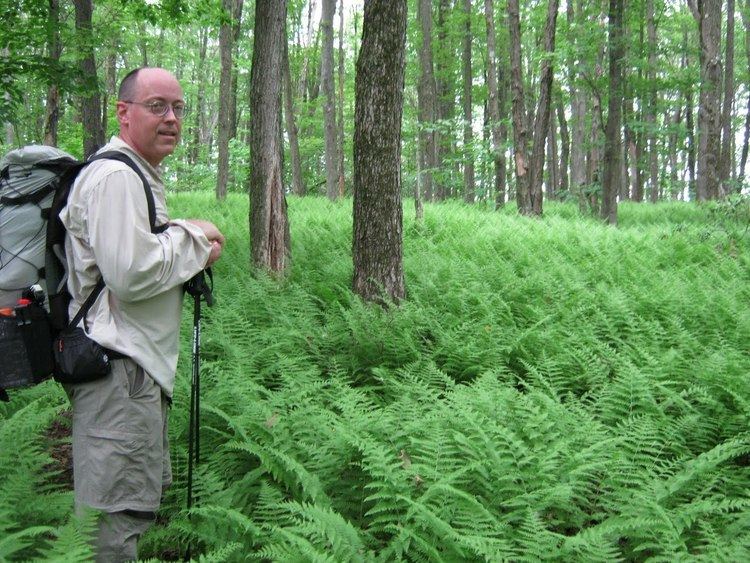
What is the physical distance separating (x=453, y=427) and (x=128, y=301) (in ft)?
7.66

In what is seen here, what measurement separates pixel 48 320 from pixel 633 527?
283 cm

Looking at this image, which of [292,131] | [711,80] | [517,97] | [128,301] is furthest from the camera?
[292,131]

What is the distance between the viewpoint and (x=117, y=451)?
2508 millimetres

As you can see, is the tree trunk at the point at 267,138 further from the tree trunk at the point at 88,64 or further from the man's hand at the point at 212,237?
the man's hand at the point at 212,237

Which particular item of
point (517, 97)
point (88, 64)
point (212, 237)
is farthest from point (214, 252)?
point (517, 97)

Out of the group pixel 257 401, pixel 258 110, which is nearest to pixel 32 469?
pixel 257 401

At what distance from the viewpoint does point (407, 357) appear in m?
5.72

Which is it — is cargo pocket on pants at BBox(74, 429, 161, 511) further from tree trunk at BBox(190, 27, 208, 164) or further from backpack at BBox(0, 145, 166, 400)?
tree trunk at BBox(190, 27, 208, 164)

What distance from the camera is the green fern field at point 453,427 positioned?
3041mm

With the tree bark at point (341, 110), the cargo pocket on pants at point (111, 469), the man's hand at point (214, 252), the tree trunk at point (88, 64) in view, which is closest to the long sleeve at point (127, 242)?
the man's hand at point (214, 252)

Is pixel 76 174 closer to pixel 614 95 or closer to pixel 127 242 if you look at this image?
pixel 127 242

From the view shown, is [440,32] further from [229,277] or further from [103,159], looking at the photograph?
[103,159]

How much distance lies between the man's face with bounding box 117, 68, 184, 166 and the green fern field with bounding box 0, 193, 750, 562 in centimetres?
155

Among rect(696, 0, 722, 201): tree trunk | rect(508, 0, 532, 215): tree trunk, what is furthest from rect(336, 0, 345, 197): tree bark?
rect(696, 0, 722, 201): tree trunk
